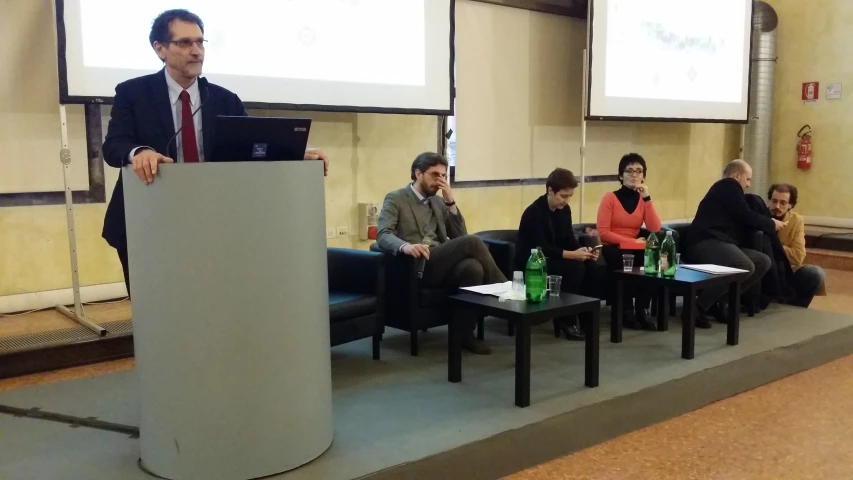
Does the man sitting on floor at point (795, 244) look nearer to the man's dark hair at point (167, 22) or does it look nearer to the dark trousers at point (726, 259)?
the dark trousers at point (726, 259)

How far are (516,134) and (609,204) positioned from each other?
6.19 ft

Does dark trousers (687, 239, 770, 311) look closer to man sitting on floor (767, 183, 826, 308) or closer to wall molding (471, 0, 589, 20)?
man sitting on floor (767, 183, 826, 308)

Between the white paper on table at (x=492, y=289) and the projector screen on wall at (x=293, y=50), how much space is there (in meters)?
1.81

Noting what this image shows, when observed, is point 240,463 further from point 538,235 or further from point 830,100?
point 830,100

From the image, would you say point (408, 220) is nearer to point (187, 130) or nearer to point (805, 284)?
point (187, 130)

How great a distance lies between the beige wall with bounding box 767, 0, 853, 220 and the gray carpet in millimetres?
3776

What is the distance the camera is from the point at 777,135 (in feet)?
24.4

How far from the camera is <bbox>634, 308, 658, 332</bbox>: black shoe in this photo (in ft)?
12.2

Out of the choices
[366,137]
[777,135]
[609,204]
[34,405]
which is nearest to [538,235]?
[609,204]

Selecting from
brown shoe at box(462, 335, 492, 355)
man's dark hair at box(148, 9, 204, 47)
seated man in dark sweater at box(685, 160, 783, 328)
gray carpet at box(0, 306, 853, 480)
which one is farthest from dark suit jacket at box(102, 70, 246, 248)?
seated man in dark sweater at box(685, 160, 783, 328)

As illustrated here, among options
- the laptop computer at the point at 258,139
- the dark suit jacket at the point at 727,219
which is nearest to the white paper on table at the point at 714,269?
the dark suit jacket at the point at 727,219

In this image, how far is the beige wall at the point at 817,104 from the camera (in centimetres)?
681

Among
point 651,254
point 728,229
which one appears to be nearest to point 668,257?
point 651,254

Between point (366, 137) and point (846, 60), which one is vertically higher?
point (846, 60)
